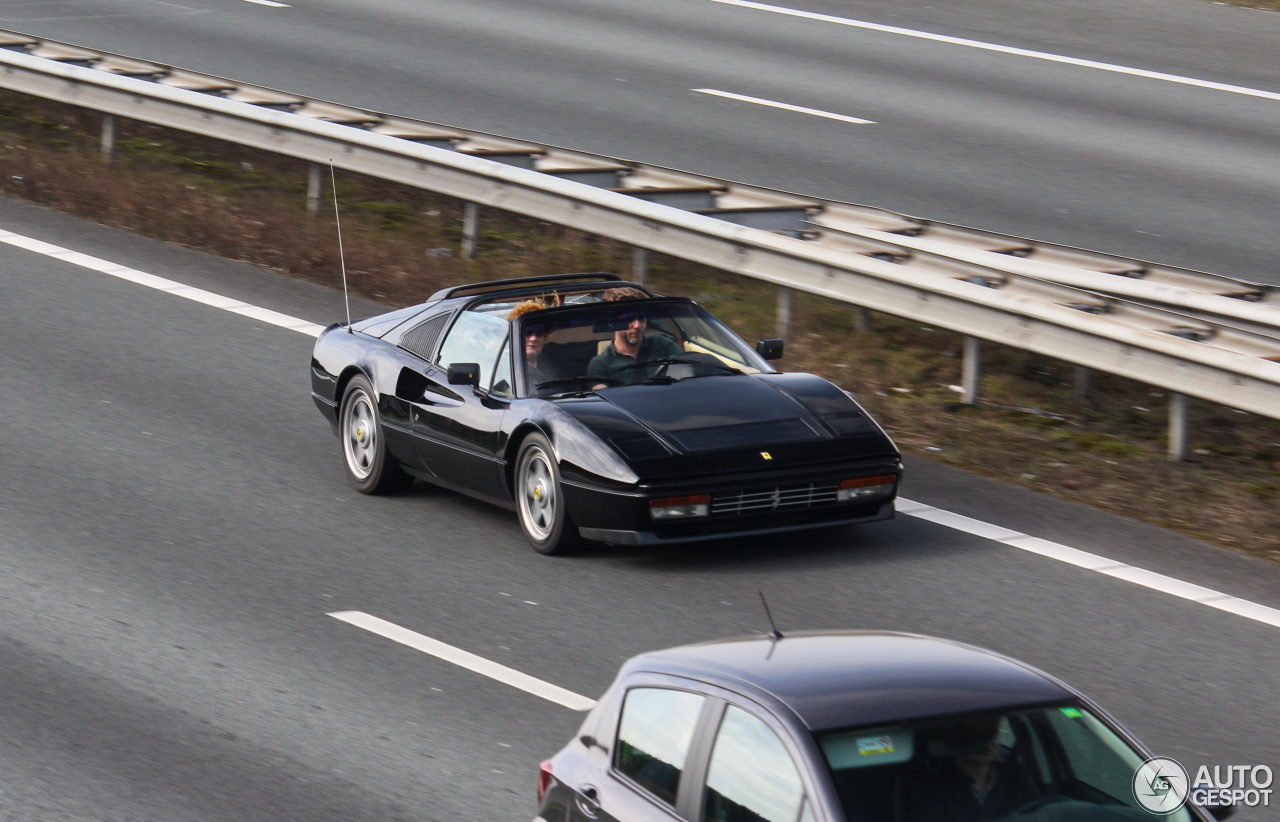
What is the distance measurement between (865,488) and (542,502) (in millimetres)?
1627

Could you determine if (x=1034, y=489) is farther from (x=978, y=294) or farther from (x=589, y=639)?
(x=589, y=639)

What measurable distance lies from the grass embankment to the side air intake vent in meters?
2.95

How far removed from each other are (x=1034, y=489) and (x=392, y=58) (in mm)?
13802

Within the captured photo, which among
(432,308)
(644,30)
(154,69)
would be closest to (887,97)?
(644,30)

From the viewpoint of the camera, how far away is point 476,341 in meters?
10.1

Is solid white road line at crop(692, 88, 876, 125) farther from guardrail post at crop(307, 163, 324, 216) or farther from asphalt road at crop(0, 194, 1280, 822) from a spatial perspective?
asphalt road at crop(0, 194, 1280, 822)

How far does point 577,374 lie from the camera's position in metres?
9.69

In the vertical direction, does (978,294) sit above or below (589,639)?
above

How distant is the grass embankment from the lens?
1036 cm

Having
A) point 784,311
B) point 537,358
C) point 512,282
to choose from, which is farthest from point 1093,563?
point 784,311

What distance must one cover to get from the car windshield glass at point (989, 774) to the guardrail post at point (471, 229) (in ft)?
38.1

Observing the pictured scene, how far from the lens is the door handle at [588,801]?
15.3 feet

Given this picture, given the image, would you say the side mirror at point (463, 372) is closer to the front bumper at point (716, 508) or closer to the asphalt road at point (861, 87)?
the front bumper at point (716, 508)

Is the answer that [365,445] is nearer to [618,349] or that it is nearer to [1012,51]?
[618,349]
